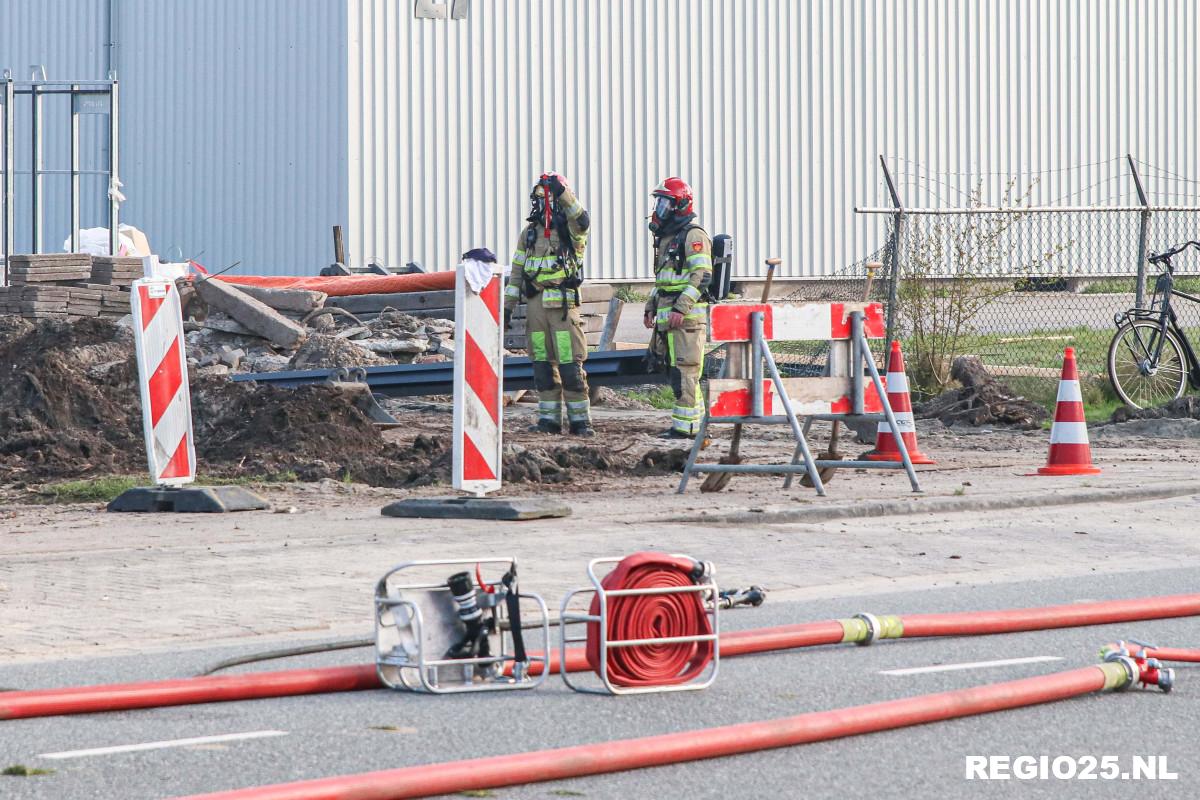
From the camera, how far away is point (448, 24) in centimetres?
3194

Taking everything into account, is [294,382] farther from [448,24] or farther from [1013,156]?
[1013,156]

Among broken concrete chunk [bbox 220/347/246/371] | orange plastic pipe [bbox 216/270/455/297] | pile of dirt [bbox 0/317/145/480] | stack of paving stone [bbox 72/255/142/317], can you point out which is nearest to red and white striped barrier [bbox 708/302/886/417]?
pile of dirt [bbox 0/317/145/480]

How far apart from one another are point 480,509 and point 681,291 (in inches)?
206

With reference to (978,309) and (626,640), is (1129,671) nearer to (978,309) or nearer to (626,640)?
(626,640)

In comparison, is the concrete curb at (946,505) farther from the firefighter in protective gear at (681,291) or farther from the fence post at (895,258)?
the fence post at (895,258)

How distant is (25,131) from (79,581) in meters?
26.7

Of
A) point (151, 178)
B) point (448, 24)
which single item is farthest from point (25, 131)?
point (448, 24)

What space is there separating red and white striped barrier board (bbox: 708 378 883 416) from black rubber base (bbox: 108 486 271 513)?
9.66 feet

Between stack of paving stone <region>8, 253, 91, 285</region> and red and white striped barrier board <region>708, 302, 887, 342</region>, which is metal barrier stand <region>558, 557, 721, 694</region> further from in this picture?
stack of paving stone <region>8, 253, 91, 285</region>

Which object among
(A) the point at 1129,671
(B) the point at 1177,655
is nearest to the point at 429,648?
(A) the point at 1129,671

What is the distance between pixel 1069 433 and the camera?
12984 mm

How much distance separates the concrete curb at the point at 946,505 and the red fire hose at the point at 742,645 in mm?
3042

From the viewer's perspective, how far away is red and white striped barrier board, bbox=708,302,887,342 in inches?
453

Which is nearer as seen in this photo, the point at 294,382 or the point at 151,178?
the point at 294,382
